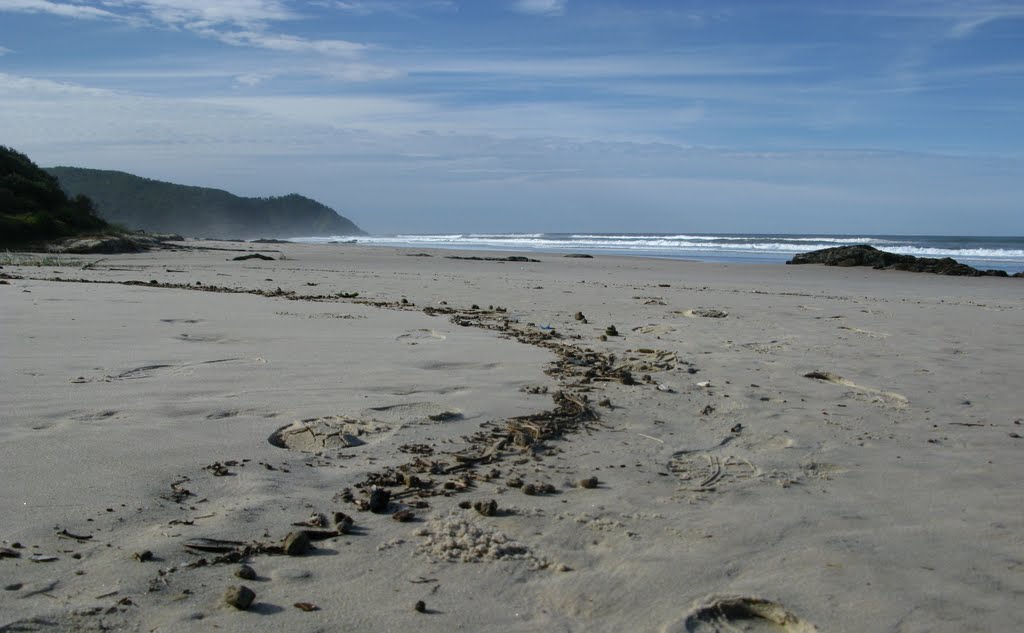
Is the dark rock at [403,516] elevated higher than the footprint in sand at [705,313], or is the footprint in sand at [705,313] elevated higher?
the footprint in sand at [705,313]

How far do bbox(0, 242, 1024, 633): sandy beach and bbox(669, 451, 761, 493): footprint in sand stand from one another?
0.02 m

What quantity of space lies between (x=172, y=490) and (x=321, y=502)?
1.65 ft

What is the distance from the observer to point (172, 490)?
2.70 metres

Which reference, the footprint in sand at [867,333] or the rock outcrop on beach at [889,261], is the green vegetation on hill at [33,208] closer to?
the footprint in sand at [867,333]

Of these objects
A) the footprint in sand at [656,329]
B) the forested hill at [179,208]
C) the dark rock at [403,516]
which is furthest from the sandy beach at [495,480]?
the forested hill at [179,208]

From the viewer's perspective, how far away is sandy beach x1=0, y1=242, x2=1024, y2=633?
210 cm

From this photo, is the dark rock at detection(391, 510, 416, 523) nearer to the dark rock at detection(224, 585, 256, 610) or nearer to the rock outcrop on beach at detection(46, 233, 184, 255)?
the dark rock at detection(224, 585, 256, 610)

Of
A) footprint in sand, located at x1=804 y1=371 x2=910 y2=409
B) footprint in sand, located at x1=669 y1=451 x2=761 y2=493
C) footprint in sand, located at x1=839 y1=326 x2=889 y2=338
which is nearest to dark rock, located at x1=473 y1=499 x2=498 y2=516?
footprint in sand, located at x1=669 y1=451 x2=761 y2=493

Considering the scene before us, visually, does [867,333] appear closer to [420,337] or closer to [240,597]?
[420,337]

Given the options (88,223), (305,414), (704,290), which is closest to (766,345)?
(305,414)

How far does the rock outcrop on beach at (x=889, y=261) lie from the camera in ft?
60.8

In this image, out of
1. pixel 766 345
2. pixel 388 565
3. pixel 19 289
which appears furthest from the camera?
pixel 19 289

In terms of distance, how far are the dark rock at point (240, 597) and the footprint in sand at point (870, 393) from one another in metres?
3.57

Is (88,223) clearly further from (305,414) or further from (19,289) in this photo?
→ (305,414)
